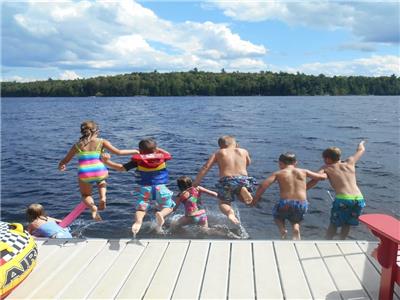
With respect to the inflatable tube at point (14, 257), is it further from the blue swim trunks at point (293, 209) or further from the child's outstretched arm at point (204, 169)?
the blue swim trunks at point (293, 209)

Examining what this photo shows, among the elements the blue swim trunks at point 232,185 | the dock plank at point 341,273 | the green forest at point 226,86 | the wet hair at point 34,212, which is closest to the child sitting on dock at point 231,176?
the blue swim trunks at point 232,185

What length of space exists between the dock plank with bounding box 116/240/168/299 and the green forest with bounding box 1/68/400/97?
84.8 m

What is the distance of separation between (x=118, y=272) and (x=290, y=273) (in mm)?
1691

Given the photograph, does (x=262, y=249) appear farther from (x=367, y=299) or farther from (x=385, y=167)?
(x=385, y=167)

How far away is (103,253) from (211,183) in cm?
755

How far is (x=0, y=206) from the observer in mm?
11227

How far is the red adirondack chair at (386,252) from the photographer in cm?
380

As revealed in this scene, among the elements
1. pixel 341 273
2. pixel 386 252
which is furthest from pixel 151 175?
pixel 386 252

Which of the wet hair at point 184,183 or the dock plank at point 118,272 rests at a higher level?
the wet hair at point 184,183

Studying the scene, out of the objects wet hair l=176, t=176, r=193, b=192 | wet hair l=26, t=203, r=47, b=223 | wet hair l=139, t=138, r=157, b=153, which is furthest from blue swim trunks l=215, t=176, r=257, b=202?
wet hair l=26, t=203, r=47, b=223

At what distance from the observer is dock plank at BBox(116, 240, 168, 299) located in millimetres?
4164

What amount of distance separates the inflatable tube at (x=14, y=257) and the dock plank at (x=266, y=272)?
215cm

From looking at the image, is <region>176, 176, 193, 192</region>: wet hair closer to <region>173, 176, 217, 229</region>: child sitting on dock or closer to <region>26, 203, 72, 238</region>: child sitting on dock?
<region>173, 176, 217, 229</region>: child sitting on dock

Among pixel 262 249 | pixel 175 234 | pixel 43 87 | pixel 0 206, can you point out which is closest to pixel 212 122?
pixel 0 206
